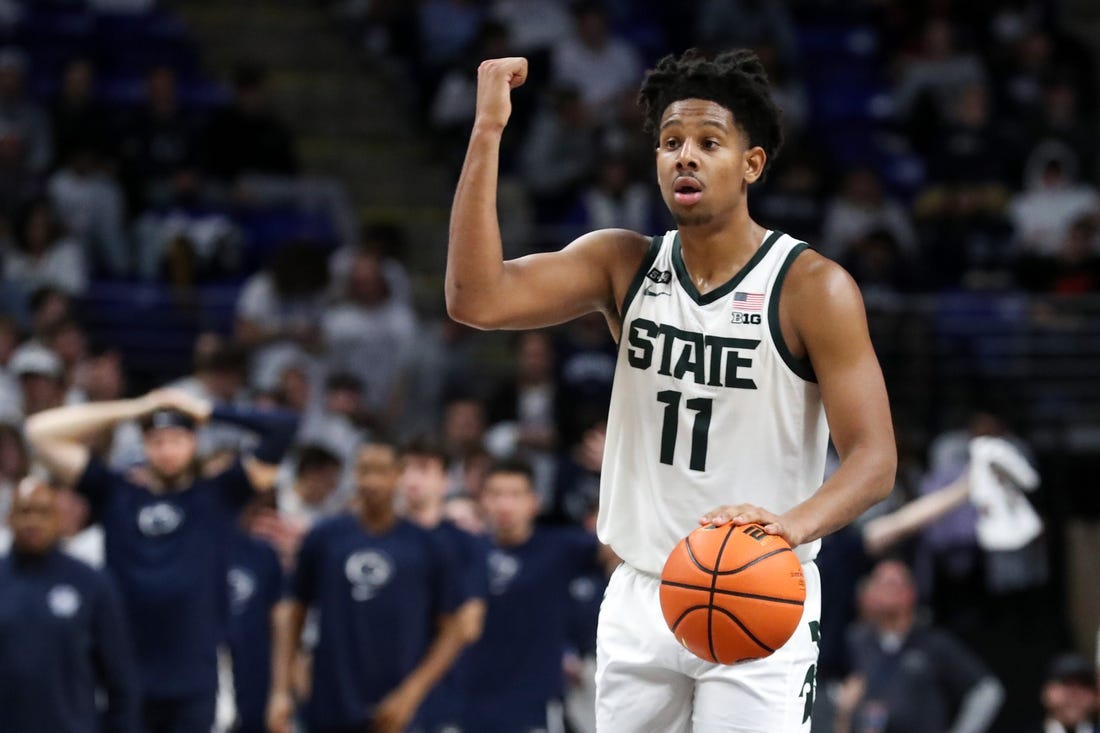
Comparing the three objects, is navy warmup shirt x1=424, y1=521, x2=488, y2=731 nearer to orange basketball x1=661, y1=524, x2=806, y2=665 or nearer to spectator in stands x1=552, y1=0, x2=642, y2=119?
orange basketball x1=661, y1=524, x2=806, y2=665

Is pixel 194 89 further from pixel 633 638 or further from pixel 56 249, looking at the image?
pixel 633 638

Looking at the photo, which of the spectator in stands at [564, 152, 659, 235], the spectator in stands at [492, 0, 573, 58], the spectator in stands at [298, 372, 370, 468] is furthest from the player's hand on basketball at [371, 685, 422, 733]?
the spectator in stands at [492, 0, 573, 58]

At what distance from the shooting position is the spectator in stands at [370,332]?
481 inches

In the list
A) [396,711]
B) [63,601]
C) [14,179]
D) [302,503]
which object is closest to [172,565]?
[63,601]

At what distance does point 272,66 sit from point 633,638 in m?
12.3

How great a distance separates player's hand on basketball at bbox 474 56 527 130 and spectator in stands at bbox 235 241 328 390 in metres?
7.87

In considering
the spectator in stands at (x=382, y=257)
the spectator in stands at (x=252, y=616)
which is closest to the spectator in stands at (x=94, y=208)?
the spectator in stands at (x=382, y=257)

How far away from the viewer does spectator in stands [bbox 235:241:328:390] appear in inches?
476

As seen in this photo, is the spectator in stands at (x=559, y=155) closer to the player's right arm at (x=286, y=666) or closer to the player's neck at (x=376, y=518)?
the player's neck at (x=376, y=518)

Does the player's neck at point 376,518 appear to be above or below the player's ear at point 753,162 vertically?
below

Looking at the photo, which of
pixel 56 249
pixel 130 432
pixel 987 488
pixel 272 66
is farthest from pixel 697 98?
pixel 272 66

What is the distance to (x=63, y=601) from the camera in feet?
24.9

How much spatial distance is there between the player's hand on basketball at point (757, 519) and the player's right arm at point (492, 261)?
2.42 ft

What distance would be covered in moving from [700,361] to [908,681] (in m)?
6.24
